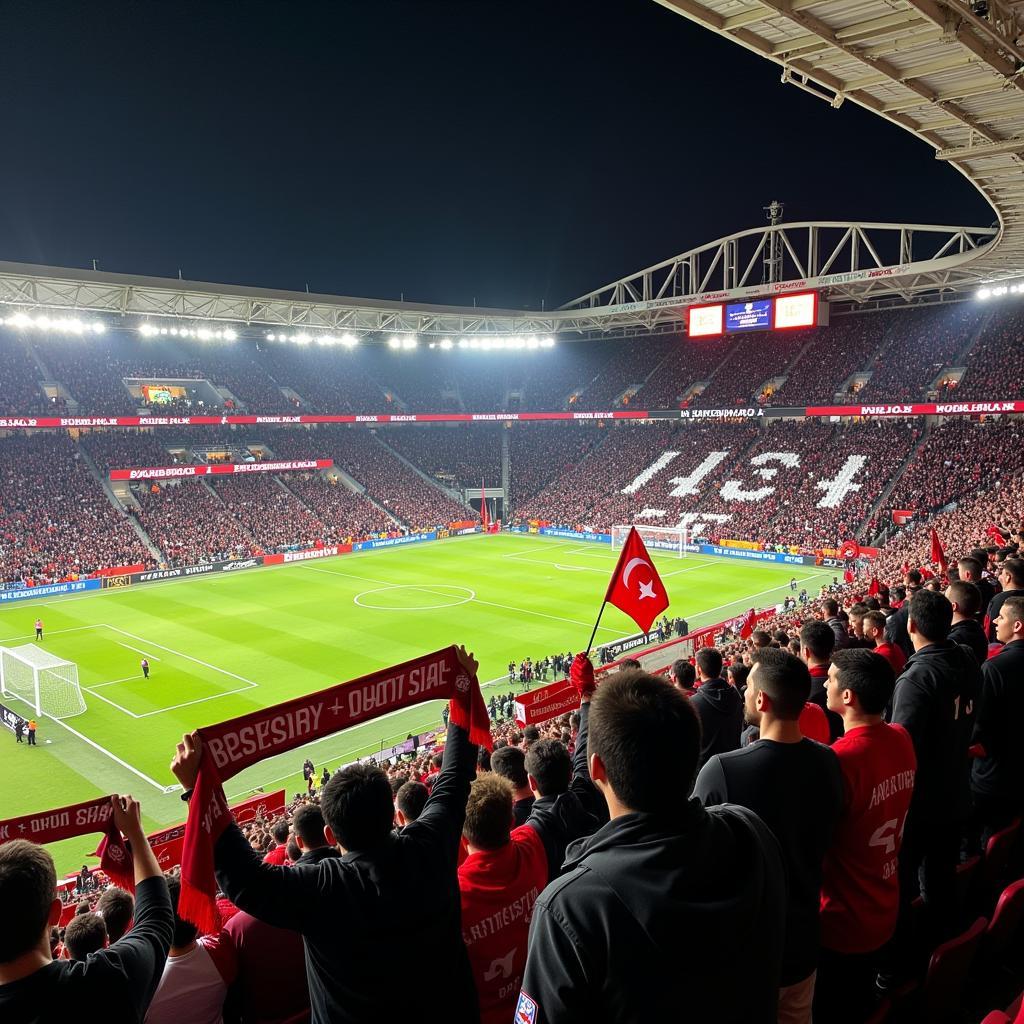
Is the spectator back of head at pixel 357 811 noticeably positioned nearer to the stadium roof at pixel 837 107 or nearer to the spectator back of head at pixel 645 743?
the spectator back of head at pixel 645 743

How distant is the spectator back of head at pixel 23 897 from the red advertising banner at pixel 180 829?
9692 millimetres

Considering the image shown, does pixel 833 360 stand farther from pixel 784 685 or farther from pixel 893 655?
pixel 784 685

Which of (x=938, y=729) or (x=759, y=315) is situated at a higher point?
(x=759, y=315)

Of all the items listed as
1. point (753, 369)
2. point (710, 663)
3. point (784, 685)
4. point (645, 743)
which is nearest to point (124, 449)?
point (753, 369)

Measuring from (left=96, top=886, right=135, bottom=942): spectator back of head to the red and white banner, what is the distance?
168ft

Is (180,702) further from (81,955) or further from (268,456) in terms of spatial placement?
(268,456)

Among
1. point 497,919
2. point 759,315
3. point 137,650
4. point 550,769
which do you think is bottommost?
point 137,650

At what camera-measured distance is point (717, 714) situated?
6.29 meters

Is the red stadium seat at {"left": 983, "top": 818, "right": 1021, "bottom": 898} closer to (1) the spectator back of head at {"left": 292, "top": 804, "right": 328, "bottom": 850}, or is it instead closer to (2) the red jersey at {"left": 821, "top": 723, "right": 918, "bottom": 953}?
(2) the red jersey at {"left": 821, "top": 723, "right": 918, "bottom": 953}

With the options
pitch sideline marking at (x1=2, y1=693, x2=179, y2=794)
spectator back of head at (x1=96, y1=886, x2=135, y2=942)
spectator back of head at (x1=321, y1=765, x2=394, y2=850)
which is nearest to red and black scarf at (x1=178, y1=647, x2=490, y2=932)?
spectator back of head at (x1=321, y1=765, x2=394, y2=850)

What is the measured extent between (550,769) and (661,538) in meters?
50.0

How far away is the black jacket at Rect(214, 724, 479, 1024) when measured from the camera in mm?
3066

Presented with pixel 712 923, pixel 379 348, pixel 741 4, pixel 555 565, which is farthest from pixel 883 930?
pixel 379 348

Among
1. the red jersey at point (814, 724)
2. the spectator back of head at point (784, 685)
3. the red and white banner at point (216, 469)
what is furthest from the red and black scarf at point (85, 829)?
the red and white banner at point (216, 469)
